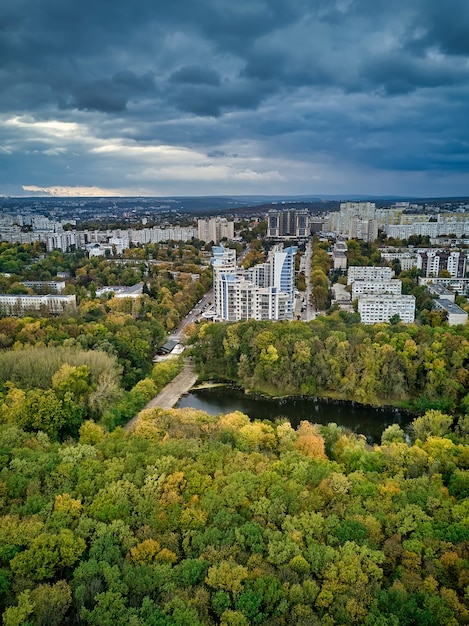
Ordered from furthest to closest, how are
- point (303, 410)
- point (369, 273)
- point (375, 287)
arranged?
point (369, 273), point (375, 287), point (303, 410)

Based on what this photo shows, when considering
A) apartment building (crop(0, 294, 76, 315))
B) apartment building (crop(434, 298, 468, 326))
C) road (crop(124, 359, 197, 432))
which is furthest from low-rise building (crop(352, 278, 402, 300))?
apartment building (crop(0, 294, 76, 315))

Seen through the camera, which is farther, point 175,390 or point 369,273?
point 369,273

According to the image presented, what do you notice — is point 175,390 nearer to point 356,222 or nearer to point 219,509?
point 219,509

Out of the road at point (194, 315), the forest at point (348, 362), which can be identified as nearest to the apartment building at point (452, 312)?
the forest at point (348, 362)

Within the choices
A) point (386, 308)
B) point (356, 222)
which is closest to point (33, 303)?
point (386, 308)

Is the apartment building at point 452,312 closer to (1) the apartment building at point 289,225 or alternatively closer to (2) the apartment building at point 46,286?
(2) the apartment building at point 46,286
